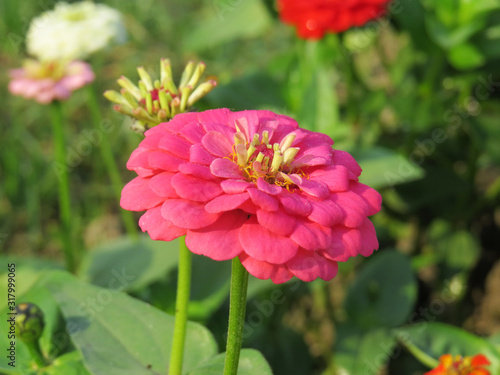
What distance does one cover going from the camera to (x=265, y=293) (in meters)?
1.26

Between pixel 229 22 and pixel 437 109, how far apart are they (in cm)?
67

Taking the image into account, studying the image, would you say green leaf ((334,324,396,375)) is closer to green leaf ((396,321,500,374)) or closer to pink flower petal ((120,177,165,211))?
green leaf ((396,321,500,374))

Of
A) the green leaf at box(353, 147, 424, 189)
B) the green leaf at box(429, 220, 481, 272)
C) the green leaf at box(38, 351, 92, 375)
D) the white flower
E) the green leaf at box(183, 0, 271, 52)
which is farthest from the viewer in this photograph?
the green leaf at box(183, 0, 271, 52)

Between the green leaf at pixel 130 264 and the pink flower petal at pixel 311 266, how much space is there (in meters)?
0.64

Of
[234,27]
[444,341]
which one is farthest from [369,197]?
[234,27]

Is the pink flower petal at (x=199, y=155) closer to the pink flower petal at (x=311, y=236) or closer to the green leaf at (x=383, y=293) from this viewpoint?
the pink flower petal at (x=311, y=236)

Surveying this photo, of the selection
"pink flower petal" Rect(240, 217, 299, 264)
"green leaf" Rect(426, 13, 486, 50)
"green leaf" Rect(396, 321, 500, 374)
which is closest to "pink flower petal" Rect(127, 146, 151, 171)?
"pink flower petal" Rect(240, 217, 299, 264)

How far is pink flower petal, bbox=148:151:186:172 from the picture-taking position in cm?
49

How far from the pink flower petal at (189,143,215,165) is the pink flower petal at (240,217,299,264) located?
0.07 metres

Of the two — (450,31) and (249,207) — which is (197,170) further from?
(450,31)

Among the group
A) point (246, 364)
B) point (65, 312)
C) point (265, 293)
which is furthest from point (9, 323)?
point (265, 293)

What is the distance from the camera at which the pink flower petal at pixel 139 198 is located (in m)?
0.49

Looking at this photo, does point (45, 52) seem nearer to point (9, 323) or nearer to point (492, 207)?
point (9, 323)

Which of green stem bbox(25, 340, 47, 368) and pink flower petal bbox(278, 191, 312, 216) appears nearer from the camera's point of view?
pink flower petal bbox(278, 191, 312, 216)
